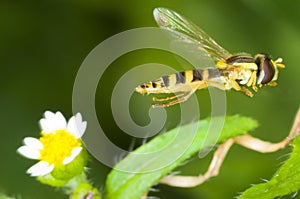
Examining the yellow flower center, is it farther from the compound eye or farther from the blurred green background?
the compound eye

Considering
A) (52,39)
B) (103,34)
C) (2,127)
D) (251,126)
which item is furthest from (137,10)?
(251,126)

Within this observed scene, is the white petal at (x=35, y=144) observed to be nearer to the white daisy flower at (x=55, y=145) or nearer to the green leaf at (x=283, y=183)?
the white daisy flower at (x=55, y=145)

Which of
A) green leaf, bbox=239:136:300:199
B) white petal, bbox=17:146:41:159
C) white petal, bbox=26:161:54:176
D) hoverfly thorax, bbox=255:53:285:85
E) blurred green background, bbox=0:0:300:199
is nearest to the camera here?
green leaf, bbox=239:136:300:199

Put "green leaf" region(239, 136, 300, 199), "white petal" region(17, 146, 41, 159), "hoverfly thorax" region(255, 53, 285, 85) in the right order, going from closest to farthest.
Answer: "green leaf" region(239, 136, 300, 199) → "hoverfly thorax" region(255, 53, 285, 85) → "white petal" region(17, 146, 41, 159)

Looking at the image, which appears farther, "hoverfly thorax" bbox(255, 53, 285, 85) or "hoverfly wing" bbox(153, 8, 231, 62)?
"hoverfly wing" bbox(153, 8, 231, 62)

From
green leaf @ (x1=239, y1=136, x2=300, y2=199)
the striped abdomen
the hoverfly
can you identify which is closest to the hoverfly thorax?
the hoverfly

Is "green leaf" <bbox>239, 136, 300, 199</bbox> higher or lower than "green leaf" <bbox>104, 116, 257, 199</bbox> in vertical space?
lower

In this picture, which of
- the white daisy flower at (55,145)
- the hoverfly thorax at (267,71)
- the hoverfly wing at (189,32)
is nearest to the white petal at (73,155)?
the white daisy flower at (55,145)
